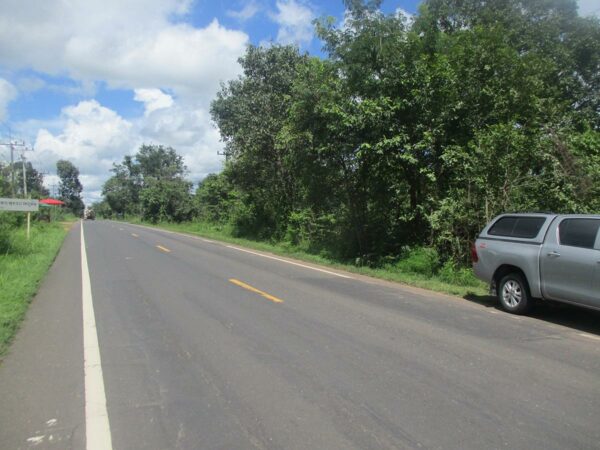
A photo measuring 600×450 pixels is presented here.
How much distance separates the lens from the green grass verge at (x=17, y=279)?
717 cm

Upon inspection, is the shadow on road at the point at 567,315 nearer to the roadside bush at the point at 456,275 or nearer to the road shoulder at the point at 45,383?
the roadside bush at the point at 456,275

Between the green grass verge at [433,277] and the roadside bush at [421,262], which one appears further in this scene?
the roadside bush at [421,262]

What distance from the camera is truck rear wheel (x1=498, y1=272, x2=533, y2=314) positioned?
8.01m

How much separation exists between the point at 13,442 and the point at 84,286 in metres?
7.69

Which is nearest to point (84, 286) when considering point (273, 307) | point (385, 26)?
point (273, 307)

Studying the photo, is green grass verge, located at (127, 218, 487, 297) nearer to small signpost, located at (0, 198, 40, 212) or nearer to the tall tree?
small signpost, located at (0, 198, 40, 212)

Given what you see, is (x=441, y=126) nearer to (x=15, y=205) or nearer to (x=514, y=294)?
(x=514, y=294)

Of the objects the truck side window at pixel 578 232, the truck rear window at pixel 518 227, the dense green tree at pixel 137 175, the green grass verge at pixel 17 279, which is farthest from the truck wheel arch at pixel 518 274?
the dense green tree at pixel 137 175

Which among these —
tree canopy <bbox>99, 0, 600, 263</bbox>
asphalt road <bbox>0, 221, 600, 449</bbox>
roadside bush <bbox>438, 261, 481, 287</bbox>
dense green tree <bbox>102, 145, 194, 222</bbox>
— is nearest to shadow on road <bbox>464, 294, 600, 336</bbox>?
asphalt road <bbox>0, 221, 600, 449</bbox>

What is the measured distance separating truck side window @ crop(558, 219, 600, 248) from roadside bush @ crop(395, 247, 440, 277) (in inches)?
217

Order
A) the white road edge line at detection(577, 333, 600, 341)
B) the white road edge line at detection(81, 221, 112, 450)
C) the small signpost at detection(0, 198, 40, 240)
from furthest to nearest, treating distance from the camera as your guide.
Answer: the small signpost at detection(0, 198, 40, 240), the white road edge line at detection(577, 333, 600, 341), the white road edge line at detection(81, 221, 112, 450)

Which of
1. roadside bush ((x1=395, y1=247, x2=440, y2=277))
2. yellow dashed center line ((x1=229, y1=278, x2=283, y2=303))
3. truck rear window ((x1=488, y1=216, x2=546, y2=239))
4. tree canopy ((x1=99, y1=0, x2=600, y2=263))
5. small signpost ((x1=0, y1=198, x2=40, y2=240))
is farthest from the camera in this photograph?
small signpost ((x1=0, y1=198, x2=40, y2=240))

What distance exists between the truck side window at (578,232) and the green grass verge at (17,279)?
27.3 ft

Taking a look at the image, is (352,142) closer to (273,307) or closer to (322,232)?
(322,232)
